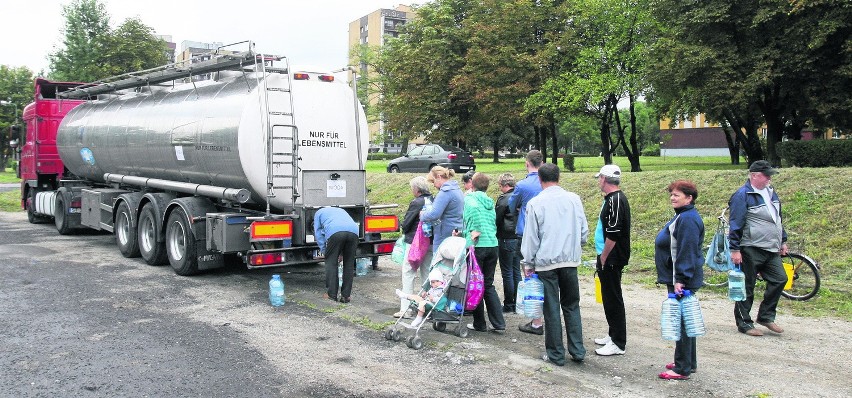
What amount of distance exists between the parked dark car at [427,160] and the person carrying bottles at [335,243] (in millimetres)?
19155

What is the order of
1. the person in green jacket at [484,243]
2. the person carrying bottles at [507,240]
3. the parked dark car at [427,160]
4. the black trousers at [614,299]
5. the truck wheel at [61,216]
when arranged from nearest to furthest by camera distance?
1. the black trousers at [614,299]
2. the person in green jacket at [484,243]
3. the person carrying bottles at [507,240]
4. the truck wheel at [61,216]
5. the parked dark car at [427,160]

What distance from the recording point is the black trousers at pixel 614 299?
238 inches

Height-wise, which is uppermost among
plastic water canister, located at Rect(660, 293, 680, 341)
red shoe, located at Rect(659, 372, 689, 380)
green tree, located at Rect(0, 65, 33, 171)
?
green tree, located at Rect(0, 65, 33, 171)

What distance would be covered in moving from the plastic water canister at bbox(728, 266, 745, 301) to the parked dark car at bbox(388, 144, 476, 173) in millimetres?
21292

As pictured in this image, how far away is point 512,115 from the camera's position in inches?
1348

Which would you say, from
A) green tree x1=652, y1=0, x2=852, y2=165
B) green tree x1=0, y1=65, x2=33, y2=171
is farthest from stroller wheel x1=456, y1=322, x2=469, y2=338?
green tree x1=0, y1=65, x2=33, y2=171

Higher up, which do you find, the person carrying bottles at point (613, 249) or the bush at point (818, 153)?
the bush at point (818, 153)

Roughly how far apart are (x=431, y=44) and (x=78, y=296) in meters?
33.2

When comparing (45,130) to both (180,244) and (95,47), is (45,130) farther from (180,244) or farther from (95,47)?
(95,47)

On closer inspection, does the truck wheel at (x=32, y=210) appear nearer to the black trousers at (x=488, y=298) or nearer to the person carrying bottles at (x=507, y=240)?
the person carrying bottles at (x=507, y=240)

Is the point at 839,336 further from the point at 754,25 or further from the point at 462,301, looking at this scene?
the point at 754,25

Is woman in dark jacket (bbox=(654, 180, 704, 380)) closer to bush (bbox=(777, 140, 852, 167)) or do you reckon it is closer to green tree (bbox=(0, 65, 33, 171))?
bush (bbox=(777, 140, 852, 167))

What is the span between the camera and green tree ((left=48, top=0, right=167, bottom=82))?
38.2 meters

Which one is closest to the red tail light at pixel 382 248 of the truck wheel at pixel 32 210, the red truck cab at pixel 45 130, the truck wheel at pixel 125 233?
the truck wheel at pixel 125 233
